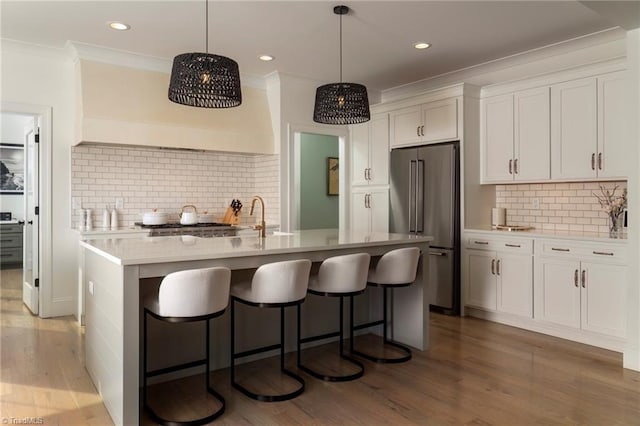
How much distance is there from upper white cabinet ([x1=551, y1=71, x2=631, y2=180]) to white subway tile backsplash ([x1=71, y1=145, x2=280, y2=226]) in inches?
124

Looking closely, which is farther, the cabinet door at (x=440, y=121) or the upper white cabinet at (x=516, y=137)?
the cabinet door at (x=440, y=121)

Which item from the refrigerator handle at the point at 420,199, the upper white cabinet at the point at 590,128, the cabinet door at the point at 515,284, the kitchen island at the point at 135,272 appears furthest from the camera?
the refrigerator handle at the point at 420,199

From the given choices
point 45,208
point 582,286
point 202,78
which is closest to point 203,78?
point 202,78

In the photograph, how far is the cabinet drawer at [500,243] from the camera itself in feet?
14.7

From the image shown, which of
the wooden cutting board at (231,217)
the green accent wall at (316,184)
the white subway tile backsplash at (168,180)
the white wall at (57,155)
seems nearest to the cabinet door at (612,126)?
the white subway tile backsplash at (168,180)

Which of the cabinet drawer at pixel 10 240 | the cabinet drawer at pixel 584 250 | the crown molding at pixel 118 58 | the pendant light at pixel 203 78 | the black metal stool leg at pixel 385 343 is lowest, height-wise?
the black metal stool leg at pixel 385 343

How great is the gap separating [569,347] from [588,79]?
2408mm

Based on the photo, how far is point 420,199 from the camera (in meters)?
5.40

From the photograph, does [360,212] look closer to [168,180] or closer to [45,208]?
[168,180]

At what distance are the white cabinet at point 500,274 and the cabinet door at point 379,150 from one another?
147 centimetres

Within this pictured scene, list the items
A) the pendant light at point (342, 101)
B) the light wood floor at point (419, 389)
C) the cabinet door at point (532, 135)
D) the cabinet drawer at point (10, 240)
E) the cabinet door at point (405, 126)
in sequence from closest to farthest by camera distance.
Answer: the light wood floor at point (419, 389) → the pendant light at point (342, 101) → the cabinet door at point (532, 135) → the cabinet door at point (405, 126) → the cabinet drawer at point (10, 240)

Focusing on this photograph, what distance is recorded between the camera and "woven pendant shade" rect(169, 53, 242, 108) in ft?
9.40

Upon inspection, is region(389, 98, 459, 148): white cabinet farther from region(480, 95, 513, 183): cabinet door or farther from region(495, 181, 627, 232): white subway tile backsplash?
region(495, 181, 627, 232): white subway tile backsplash

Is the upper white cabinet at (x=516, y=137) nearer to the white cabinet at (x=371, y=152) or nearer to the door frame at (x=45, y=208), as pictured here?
the white cabinet at (x=371, y=152)
